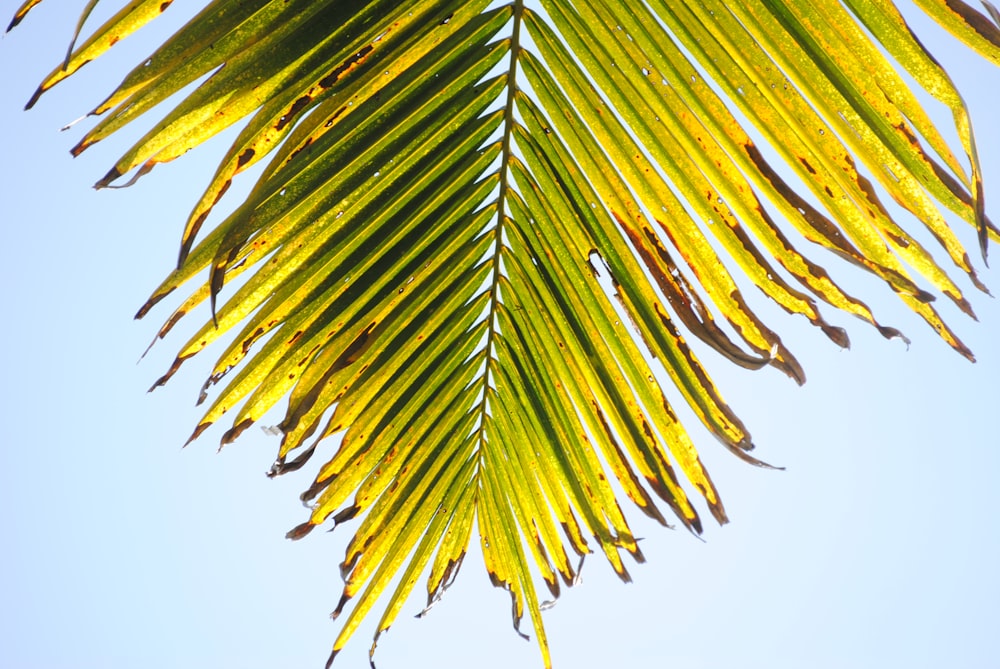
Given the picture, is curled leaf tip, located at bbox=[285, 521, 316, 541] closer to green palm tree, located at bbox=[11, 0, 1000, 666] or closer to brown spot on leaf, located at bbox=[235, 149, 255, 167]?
green palm tree, located at bbox=[11, 0, 1000, 666]

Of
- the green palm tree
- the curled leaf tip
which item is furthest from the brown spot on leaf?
the curled leaf tip

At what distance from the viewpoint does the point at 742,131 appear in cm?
A: 136

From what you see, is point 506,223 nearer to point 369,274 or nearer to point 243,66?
point 369,274

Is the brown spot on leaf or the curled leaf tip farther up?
the brown spot on leaf

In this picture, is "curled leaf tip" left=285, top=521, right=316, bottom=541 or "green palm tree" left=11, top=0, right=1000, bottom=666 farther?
"curled leaf tip" left=285, top=521, right=316, bottom=541

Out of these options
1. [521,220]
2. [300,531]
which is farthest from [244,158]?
[300,531]

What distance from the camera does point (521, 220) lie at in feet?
5.80

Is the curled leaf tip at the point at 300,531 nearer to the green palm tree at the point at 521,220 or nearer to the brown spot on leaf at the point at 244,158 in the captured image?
the green palm tree at the point at 521,220

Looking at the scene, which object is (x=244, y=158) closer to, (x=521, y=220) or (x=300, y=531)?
(x=521, y=220)

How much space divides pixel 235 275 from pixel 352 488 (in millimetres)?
590

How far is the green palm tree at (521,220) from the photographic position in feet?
4.09

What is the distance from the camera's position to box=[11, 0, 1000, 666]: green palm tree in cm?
125

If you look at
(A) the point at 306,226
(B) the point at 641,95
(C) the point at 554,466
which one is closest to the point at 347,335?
(A) the point at 306,226

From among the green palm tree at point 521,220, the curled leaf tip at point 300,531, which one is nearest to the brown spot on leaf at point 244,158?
the green palm tree at point 521,220
